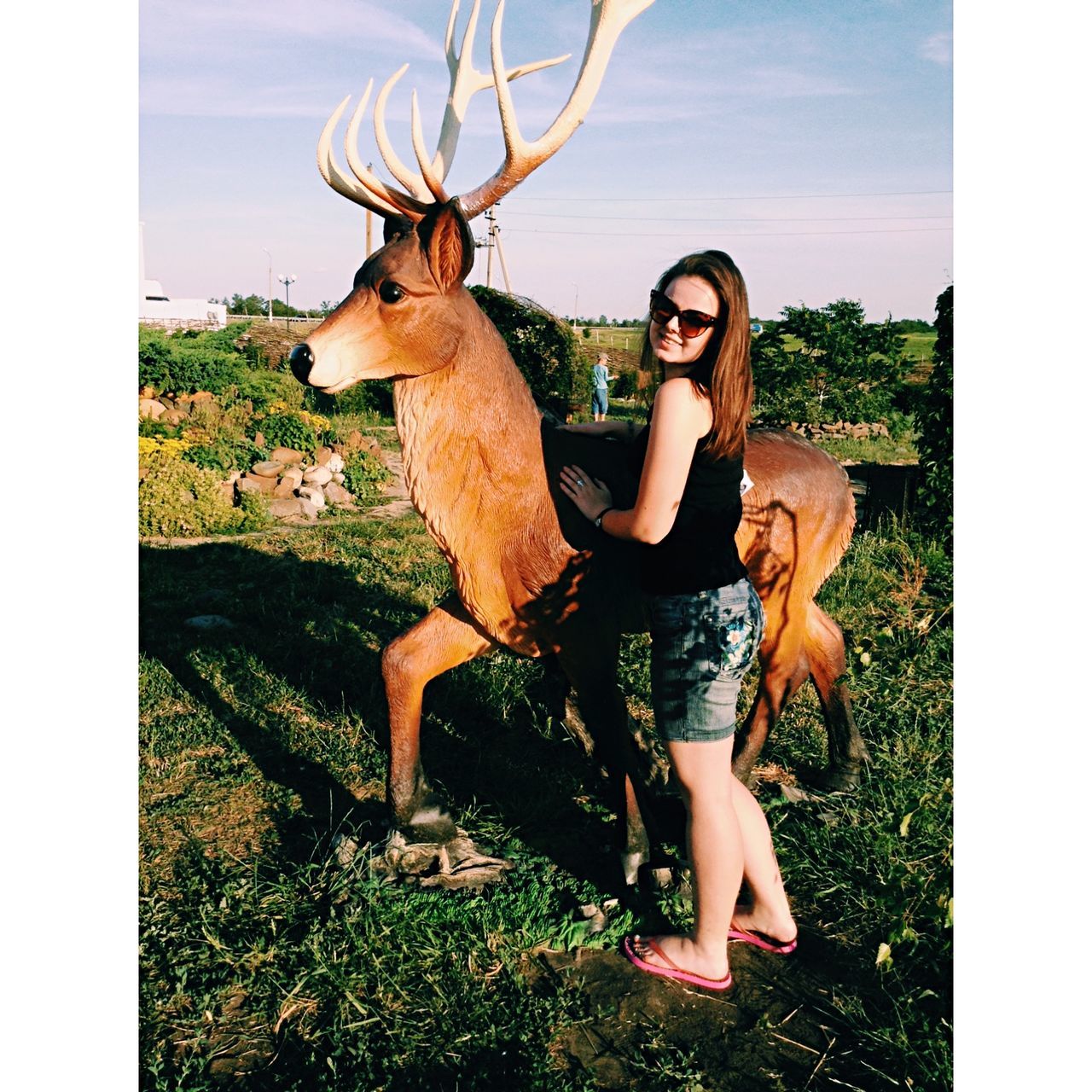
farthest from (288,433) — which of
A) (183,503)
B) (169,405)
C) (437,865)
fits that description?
(437,865)

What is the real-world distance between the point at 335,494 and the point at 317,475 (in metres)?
0.33

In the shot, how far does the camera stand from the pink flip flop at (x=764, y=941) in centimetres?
279

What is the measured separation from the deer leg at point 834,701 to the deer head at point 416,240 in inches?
79.2

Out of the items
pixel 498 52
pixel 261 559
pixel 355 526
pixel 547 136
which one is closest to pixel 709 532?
pixel 547 136

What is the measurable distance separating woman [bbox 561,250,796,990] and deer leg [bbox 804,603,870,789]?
4.19 feet

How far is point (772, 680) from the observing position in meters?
3.47

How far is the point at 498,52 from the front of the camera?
248 centimetres

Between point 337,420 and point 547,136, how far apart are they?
11489mm

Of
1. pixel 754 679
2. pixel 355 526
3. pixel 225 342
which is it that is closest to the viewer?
pixel 754 679

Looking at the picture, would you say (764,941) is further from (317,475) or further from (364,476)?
(364,476)

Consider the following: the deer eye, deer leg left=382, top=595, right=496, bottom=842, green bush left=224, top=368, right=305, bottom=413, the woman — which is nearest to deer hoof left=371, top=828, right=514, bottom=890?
deer leg left=382, top=595, right=496, bottom=842

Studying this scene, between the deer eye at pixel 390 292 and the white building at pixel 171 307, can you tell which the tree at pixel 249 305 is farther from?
the deer eye at pixel 390 292

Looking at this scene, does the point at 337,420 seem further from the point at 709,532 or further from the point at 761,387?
the point at 709,532

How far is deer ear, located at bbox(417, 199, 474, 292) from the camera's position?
254 cm
